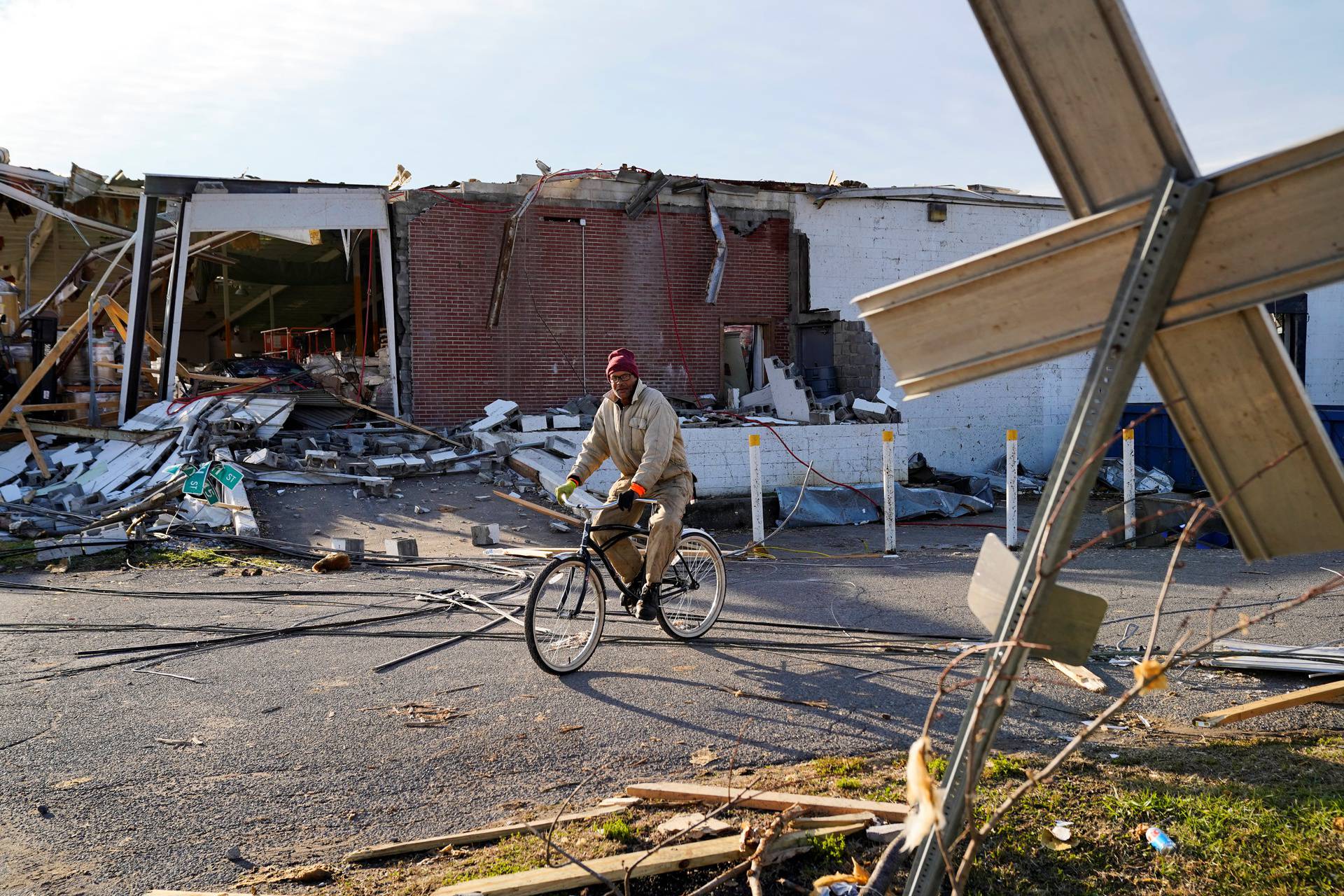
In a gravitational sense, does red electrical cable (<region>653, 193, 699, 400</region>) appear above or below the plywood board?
above

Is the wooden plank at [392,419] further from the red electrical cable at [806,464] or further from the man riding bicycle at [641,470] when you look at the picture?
the man riding bicycle at [641,470]

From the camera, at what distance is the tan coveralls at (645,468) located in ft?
22.4

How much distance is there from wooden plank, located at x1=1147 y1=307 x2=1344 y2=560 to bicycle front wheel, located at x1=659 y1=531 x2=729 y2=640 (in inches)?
192

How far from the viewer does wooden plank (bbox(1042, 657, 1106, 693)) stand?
587 centimetres

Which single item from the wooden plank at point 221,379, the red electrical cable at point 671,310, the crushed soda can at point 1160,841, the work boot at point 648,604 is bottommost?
the crushed soda can at point 1160,841

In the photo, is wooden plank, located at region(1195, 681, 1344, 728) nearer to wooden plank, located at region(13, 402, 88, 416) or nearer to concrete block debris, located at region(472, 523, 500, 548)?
concrete block debris, located at region(472, 523, 500, 548)

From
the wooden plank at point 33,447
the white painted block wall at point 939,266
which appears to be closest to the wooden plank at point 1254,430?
the wooden plank at point 33,447

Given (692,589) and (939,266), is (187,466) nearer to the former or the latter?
(692,589)

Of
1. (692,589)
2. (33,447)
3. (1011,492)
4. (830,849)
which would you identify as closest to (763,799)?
(830,849)

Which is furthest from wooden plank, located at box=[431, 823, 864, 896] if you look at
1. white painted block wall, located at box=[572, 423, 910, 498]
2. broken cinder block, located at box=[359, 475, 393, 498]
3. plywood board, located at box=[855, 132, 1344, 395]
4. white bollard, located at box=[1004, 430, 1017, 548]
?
white painted block wall, located at box=[572, 423, 910, 498]

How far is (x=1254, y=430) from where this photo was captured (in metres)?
2.44

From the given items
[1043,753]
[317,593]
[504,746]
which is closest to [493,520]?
[317,593]

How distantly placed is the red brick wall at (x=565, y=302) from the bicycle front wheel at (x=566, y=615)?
1275 cm

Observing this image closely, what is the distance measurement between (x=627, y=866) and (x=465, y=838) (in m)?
0.76
